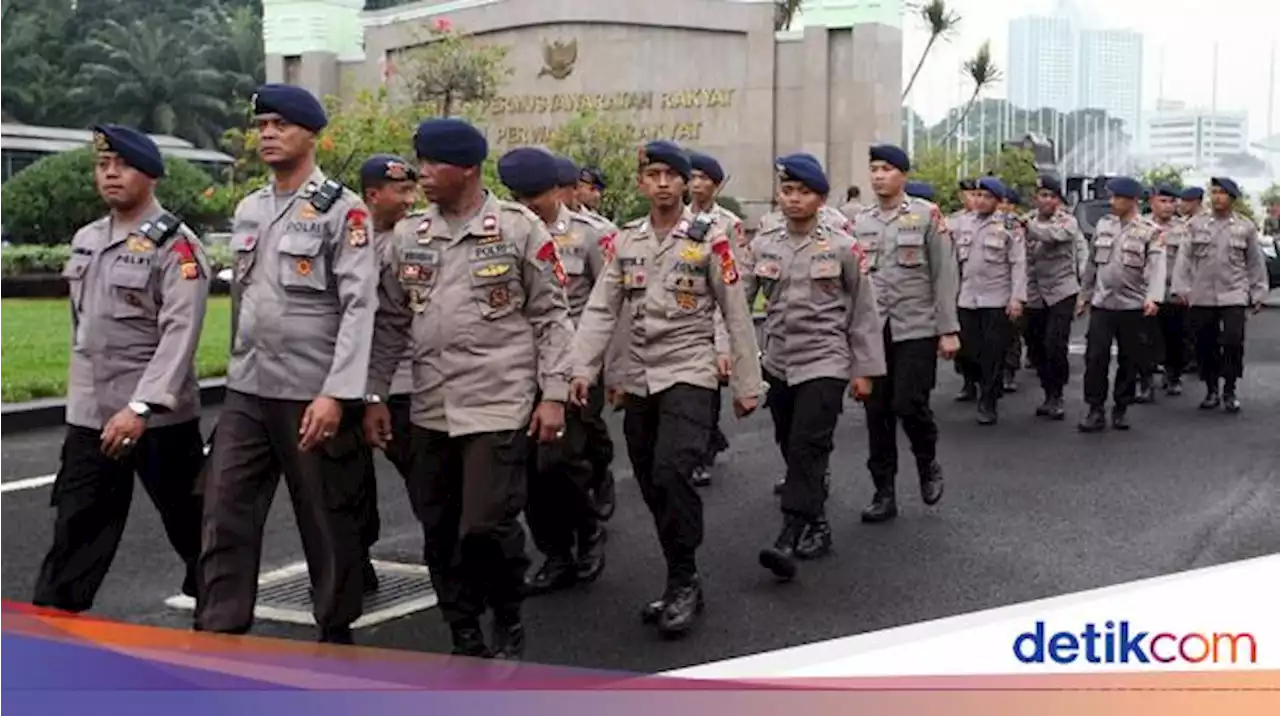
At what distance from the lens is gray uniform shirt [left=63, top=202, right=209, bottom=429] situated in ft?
15.8

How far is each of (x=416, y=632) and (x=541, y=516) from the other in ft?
3.11

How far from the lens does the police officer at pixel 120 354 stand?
4.82 meters

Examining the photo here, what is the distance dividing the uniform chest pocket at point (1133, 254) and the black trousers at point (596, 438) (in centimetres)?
501

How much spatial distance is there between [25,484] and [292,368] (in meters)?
4.07

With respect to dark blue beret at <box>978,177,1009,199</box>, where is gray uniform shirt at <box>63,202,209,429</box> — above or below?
below

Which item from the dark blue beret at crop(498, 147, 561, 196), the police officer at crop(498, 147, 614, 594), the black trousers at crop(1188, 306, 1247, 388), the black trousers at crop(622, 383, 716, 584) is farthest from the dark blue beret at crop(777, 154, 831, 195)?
the black trousers at crop(1188, 306, 1247, 388)

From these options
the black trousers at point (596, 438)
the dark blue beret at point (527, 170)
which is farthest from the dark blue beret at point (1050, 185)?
the dark blue beret at point (527, 170)

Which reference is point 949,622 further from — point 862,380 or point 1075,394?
point 1075,394

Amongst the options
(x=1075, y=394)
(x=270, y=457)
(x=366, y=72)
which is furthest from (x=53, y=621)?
(x=366, y=72)

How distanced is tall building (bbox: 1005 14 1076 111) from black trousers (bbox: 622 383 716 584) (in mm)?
1643

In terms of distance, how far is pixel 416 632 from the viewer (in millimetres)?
5195

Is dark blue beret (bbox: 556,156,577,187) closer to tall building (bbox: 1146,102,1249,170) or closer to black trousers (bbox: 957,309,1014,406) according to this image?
tall building (bbox: 1146,102,1249,170)

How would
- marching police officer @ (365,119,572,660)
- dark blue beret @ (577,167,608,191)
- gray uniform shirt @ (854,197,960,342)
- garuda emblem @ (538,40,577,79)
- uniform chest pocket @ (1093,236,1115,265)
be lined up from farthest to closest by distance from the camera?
garuda emblem @ (538,40,577,79), uniform chest pocket @ (1093,236,1115,265), dark blue beret @ (577,167,608,191), gray uniform shirt @ (854,197,960,342), marching police officer @ (365,119,572,660)

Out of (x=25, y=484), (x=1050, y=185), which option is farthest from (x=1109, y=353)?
(x=25, y=484)
